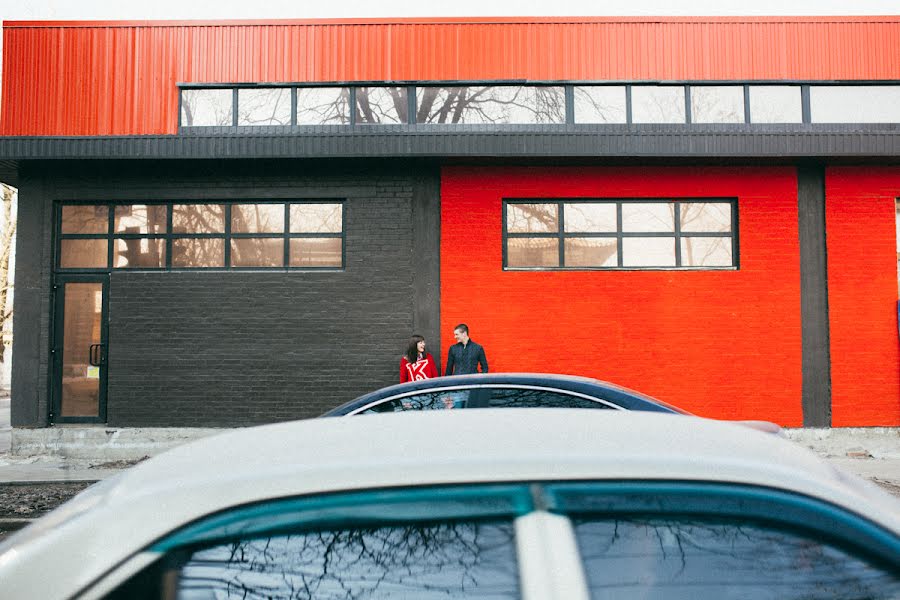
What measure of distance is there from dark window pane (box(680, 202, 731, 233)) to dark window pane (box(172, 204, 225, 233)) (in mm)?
7748

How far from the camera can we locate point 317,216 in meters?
11.3

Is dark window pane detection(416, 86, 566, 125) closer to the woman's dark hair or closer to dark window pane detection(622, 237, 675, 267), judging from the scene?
dark window pane detection(622, 237, 675, 267)

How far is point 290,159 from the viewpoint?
11.0m

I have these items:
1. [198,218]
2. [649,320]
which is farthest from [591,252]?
[198,218]

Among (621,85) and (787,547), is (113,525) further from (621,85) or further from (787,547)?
(621,85)

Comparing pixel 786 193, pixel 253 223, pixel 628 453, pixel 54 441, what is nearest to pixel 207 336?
pixel 253 223

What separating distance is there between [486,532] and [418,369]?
8.99 m

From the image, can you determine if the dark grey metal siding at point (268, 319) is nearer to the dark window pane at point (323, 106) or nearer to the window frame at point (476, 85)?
the window frame at point (476, 85)

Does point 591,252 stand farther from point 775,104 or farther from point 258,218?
point 258,218

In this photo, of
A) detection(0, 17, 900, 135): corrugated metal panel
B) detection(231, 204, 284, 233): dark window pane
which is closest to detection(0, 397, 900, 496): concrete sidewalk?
detection(231, 204, 284, 233): dark window pane

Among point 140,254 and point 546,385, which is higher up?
point 140,254

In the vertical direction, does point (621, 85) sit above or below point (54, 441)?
above

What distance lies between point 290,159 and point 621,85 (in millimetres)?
5605

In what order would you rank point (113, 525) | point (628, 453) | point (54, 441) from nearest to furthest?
1. point (113, 525)
2. point (628, 453)
3. point (54, 441)
